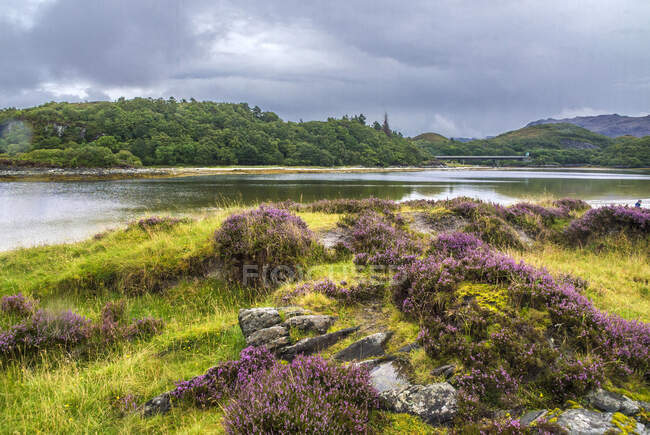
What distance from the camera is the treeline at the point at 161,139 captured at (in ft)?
324

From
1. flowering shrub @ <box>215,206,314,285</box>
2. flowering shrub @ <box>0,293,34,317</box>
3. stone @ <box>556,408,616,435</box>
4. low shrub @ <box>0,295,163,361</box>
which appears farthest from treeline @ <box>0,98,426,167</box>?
stone @ <box>556,408,616,435</box>

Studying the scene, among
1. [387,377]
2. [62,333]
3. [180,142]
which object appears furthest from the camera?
[180,142]

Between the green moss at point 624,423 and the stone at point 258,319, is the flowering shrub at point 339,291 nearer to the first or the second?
the stone at point 258,319

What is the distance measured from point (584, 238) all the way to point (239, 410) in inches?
558

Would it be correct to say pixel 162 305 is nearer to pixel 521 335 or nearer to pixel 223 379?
pixel 223 379

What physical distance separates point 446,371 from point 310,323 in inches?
91.6

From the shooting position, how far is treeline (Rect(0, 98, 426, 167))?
324 ft

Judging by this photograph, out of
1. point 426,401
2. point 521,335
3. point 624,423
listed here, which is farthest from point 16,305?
point 624,423

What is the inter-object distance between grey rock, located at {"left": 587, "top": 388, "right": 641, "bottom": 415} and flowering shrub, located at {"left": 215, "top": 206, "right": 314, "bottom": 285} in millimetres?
Result: 6522

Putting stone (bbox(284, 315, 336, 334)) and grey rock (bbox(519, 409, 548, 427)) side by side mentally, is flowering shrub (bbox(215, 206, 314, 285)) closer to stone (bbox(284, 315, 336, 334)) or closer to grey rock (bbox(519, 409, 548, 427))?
stone (bbox(284, 315, 336, 334))

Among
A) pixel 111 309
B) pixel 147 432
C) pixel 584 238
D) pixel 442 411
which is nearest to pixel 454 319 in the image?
pixel 442 411

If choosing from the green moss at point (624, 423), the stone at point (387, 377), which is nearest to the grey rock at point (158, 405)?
the stone at point (387, 377)

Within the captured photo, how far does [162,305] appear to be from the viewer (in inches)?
324

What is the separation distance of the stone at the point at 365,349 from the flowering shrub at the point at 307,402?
63 cm
